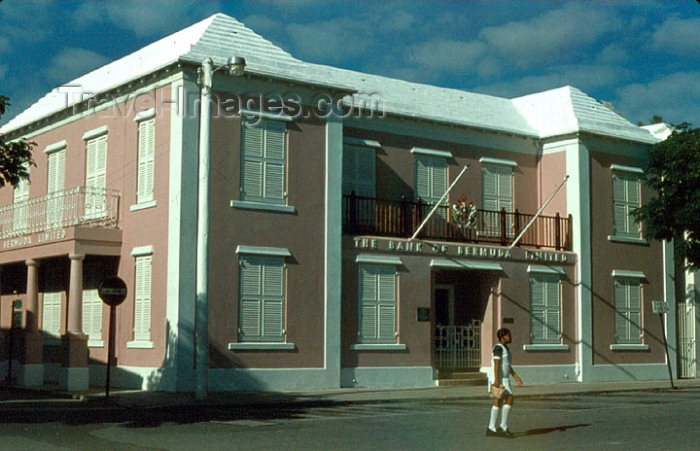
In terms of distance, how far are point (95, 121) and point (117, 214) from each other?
2.89 metres

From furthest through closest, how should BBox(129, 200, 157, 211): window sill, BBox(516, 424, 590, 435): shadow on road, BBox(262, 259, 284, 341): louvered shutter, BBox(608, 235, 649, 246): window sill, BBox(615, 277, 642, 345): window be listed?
BBox(608, 235, 649, 246): window sill → BBox(615, 277, 642, 345): window → BBox(262, 259, 284, 341): louvered shutter → BBox(129, 200, 157, 211): window sill → BBox(516, 424, 590, 435): shadow on road

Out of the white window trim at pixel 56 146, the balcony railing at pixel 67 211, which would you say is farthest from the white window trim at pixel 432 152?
the white window trim at pixel 56 146

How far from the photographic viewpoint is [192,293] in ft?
71.8

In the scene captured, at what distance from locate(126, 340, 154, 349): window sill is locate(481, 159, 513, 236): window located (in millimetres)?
10468

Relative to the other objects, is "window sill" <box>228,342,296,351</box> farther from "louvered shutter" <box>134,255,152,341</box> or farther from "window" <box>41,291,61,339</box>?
"window" <box>41,291,61,339</box>

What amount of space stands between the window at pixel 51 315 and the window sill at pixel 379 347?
7.97 metres

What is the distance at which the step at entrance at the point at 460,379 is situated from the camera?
25.8 m

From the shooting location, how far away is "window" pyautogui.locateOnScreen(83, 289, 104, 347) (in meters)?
24.7

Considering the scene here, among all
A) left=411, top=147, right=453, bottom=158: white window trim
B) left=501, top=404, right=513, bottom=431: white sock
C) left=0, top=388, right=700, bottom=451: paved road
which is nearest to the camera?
left=0, top=388, right=700, bottom=451: paved road

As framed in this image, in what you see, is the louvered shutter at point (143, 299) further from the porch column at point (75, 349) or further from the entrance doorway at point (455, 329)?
the entrance doorway at point (455, 329)

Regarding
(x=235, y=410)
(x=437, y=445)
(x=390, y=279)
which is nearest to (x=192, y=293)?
(x=235, y=410)

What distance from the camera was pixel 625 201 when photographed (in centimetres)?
3016

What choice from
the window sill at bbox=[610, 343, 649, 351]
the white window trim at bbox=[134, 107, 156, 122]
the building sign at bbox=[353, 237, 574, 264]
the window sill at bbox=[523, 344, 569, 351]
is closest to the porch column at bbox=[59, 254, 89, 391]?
the white window trim at bbox=[134, 107, 156, 122]

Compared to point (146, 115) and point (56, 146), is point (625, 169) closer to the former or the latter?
point (146, 115)
